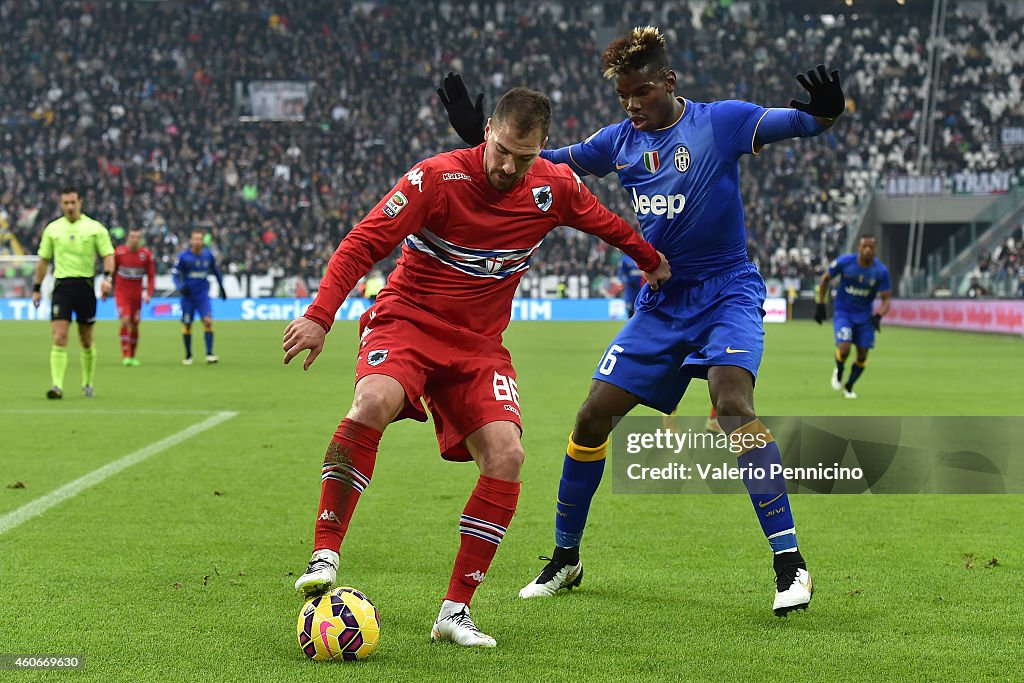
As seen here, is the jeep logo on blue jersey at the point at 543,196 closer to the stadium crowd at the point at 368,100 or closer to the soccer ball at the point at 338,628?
the soccer ball at the point at 338,628

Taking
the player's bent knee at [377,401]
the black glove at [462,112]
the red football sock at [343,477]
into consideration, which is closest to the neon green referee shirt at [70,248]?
the black glove at [462,112]

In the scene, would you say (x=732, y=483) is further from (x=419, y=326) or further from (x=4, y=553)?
(x=4, y=553)

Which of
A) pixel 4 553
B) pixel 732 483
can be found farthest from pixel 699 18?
pixel 4 553

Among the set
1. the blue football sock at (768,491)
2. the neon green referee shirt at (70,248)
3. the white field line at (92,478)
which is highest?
the neon green referee shirt at (70,248)

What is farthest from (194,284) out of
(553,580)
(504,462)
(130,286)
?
(504,462)

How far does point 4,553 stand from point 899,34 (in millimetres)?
46854

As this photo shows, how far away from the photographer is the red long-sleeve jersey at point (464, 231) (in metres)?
4.56

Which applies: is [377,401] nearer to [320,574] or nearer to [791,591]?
[320,574]

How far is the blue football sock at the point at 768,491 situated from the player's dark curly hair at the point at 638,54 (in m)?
1.61

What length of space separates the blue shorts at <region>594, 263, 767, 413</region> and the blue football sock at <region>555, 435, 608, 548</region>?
0.34m

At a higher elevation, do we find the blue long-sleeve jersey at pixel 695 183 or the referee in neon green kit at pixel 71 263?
the blue long-sleeve jersey at pixel 695 183

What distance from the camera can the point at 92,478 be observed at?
26.6 ft

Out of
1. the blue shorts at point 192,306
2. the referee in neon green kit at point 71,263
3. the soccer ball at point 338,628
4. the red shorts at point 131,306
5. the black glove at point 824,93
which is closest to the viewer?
the soccer ball at point 338,628

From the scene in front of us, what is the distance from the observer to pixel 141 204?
135ft
